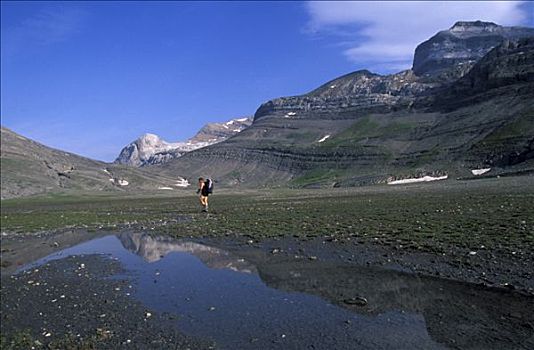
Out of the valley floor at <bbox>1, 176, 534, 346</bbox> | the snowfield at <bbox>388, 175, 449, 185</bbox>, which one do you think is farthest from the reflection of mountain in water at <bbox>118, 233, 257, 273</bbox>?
the snowfield at <bbox>388, 175, 449, 185</bbox>

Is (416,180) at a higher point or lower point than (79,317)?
higher

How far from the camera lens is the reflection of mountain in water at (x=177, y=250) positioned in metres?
20.6

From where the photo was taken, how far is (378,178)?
5007 inches

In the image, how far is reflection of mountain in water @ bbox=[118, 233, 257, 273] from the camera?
811 inches

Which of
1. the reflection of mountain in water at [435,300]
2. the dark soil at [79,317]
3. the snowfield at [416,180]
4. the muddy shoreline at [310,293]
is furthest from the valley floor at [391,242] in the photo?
the snowfield at [416,180]

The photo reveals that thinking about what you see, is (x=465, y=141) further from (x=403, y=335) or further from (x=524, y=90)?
(x=403, y=335)

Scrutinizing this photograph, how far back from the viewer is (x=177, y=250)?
85.1 ft

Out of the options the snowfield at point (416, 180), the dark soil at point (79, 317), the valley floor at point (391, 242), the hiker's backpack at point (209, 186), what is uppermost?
the hiker's backpack at point (209, 186)

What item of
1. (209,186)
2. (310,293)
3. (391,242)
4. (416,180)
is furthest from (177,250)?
(416,180)

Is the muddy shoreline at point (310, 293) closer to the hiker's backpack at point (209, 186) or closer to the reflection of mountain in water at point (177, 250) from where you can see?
the reflection of mountain in water at point (177, 250)

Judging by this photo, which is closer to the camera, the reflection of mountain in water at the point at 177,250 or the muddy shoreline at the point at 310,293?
the muddy shoreline at the point at 310,293

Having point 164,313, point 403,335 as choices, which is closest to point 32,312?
point 164,313

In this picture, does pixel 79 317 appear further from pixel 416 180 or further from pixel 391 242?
pixel 416 180

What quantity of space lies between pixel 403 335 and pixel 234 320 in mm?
4608
